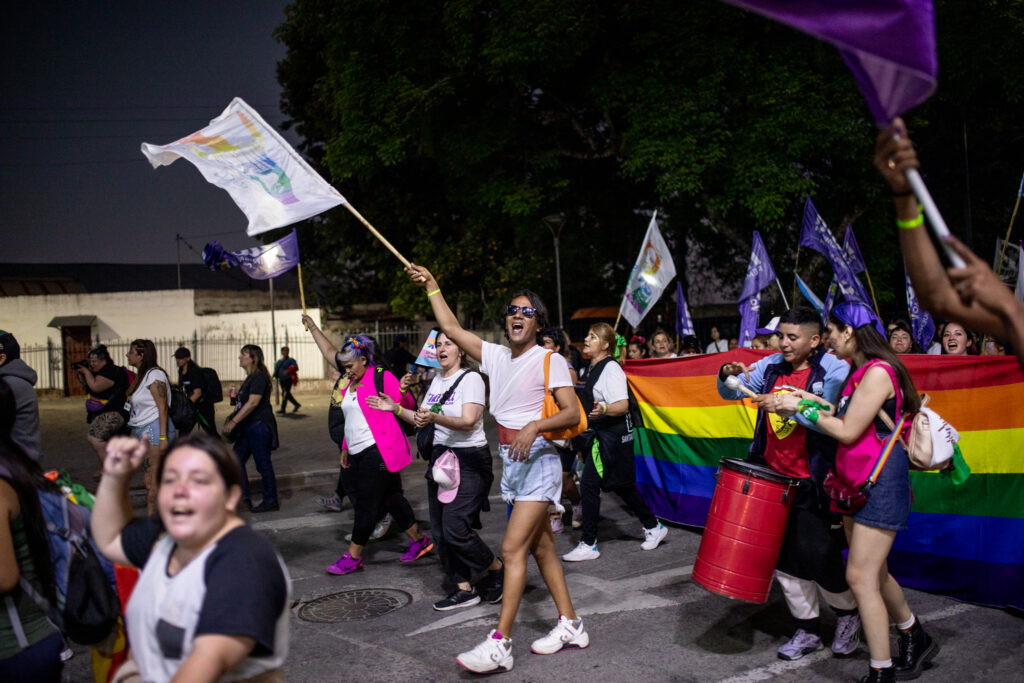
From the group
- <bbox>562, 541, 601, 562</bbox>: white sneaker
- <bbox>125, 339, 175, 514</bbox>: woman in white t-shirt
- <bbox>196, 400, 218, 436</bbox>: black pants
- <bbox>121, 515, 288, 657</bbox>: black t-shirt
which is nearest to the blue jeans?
<bbox>196, 400, 218, 436</bbox>: black pants

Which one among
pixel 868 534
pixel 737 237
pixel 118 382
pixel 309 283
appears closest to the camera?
pixel 868 534

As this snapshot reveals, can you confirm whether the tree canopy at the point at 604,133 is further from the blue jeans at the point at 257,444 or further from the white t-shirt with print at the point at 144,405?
the white t-shirt with print at the point at 144,405

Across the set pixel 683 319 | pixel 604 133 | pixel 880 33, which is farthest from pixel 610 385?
pixel 604 133

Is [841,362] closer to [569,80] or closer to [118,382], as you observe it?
[118,382]

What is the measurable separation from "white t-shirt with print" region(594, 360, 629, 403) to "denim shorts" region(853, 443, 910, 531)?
3028mm

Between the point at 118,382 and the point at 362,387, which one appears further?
the point at 118,382

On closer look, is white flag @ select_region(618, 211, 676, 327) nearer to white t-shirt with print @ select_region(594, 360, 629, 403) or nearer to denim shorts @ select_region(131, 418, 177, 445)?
white t-shirt with print @ select_region(594, 360, 629, 403)

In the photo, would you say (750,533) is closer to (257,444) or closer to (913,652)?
(913,652)

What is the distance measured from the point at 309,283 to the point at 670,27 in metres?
19.4

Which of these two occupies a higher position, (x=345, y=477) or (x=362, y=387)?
(x=362, y=387)

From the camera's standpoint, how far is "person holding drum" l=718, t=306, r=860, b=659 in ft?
14.0

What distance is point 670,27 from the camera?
18359mm

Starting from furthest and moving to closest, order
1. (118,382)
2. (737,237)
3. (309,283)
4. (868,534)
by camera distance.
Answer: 1. (309,283)
2. (737,237)
3. (118,382)
4. (868,534)

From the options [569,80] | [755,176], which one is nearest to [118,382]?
[755,176]
